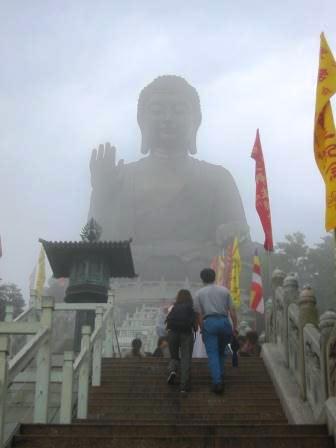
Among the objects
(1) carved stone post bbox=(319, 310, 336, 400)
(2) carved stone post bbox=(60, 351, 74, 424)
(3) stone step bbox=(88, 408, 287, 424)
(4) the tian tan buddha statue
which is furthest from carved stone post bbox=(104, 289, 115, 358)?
(4) the tian tan buddha statue

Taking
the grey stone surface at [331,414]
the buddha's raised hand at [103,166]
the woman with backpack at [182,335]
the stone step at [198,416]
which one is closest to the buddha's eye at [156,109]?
the buddha's raised hand at [103,166]

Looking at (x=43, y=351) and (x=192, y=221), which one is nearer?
(x=43, y=351)

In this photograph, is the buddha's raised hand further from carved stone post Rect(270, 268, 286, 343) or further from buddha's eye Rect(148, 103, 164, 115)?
carved stone post Rect(270, 268, 286, 343)

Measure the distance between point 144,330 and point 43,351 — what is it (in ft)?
41.9

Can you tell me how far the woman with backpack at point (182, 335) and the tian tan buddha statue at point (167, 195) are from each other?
772 inches

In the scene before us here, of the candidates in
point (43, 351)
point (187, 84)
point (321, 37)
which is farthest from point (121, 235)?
point (43, 351)

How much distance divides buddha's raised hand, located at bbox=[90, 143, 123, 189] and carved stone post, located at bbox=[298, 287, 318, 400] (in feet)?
68.4

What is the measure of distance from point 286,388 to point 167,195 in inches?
904

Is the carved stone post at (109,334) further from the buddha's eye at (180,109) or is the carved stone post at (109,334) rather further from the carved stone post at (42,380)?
the buddha's eye at (180,109)

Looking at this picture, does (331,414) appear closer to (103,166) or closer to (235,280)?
(235,280)

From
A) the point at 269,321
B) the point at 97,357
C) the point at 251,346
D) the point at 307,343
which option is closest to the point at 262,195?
the point at 251,346

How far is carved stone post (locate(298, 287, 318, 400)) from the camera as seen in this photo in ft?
16.4

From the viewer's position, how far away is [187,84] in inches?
1176

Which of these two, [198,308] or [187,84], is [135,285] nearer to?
[187,84]
